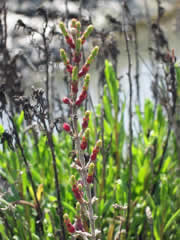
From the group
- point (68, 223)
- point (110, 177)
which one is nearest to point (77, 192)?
point (68, 223)

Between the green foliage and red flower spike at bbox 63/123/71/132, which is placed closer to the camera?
red flower spike at bbox 63/123/71/132

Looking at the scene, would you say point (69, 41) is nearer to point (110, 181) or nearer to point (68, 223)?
point (68, 223)

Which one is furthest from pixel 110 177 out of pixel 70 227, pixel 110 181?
pixel 70 227

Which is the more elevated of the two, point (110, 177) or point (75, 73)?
point (75, 73)

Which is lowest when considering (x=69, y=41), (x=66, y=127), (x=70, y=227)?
(x=70, y=227)

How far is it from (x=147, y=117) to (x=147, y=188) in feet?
1.25

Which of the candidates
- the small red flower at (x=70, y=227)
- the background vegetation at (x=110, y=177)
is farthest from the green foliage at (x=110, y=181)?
the small red flower at (x=70, y=227)

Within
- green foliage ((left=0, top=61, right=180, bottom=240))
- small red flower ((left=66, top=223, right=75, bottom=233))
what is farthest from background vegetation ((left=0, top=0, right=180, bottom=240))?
small red flower ((left=66, top=223, right=75, bottom=233))

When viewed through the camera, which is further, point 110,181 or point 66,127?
point 110,181

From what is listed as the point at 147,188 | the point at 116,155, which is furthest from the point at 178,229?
the point at 116,155

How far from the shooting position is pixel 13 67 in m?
1.37

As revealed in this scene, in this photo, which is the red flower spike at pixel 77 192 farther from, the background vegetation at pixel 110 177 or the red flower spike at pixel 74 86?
the background vegetation at pixel 110 177

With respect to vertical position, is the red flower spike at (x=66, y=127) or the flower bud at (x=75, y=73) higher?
the flower bud at (x=75, y=73)

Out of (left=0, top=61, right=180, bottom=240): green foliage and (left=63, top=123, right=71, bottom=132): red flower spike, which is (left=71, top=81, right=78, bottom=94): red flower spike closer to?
(left=63, top=123, right=71, bottom=132): red flower spike
